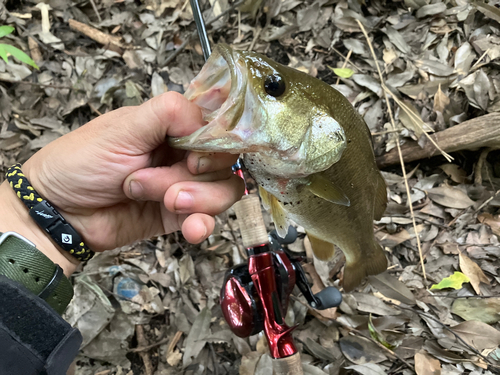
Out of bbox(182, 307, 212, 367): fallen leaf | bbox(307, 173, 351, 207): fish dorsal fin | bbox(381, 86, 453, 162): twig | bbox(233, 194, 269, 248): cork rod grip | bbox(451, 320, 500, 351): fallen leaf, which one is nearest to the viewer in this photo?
bbox(307, 173, 351, 207): fish dorsal fin

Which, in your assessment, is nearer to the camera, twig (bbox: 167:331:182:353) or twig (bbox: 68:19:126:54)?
twig (bbox: 167:331:182:353)

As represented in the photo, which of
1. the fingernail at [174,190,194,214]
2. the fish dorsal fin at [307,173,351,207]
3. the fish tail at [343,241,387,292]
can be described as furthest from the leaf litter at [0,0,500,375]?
the fingernail at [174,190,194,214]

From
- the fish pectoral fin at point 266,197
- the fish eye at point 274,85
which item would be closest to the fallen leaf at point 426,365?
the fish pectoral fin at point 266,197

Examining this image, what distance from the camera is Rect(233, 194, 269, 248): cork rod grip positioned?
112 cm

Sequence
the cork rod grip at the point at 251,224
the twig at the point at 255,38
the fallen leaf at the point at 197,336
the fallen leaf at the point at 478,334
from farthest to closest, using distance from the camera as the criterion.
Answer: the twig at the point at 255,38
the fallen leaf at the point at 197,336
the fallen leaf at the point at 478,334
the cork rod grip at the point at 251,224

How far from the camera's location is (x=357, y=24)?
6.57ft

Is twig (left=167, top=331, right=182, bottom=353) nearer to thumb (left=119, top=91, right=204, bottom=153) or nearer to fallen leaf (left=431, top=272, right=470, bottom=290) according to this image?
thumb (left=119, top=91, right=204, bottom=153)

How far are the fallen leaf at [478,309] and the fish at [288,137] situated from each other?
2.76 feet

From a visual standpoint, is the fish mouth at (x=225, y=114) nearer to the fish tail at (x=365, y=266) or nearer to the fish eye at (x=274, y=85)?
the fish eye at (x=274, y=85)

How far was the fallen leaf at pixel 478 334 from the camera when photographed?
1358 millimetres

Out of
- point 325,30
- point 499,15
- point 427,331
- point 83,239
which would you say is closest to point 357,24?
point 325,30

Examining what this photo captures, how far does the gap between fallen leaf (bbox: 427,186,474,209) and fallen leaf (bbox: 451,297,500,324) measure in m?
0.48

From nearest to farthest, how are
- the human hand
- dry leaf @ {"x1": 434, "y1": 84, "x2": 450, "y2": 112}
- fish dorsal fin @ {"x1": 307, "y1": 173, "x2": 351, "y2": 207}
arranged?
the human hand, fish dorsal fin @ {"x1": 307, "y1": 173, "x2": 351, "y2": 207}, dry leaf @ {"x1": 434, "y1": 84, "x2": 450, "y2": 112}

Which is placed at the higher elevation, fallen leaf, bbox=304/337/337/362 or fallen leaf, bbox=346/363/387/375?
fallen leaf, bbox=304/337/337/362
